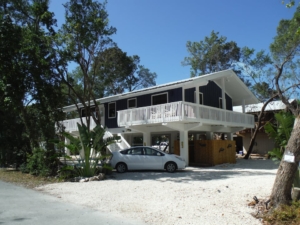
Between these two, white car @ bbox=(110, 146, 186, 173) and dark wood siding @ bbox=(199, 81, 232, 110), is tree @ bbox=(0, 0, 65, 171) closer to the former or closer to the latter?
white car @ bbox=(110, 146, 186, 173)

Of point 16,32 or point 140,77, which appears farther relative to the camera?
point 140,77

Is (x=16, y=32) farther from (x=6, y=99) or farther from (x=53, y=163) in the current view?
(x=53, y=163)

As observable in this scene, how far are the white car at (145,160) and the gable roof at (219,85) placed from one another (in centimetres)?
559

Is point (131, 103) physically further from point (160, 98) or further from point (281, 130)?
point (281, 130)

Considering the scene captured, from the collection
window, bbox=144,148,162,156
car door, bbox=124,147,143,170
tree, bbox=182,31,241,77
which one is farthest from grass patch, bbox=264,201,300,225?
tree, bbox=182,31,241,77

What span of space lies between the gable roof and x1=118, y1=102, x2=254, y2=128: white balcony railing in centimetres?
181

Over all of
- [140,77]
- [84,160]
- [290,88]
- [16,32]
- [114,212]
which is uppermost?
[140,77]

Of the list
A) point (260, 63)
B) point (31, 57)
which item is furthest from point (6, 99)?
point (260, 63)

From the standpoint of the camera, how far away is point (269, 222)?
6.54m

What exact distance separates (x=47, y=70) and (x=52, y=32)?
3.12m

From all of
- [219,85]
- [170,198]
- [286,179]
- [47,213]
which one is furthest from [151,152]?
[219,85]

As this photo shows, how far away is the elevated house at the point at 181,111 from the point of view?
1902 centimetres

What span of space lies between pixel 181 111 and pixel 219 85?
885cm

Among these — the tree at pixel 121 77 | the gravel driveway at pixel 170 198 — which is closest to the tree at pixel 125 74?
the tree at pixel 121 77
